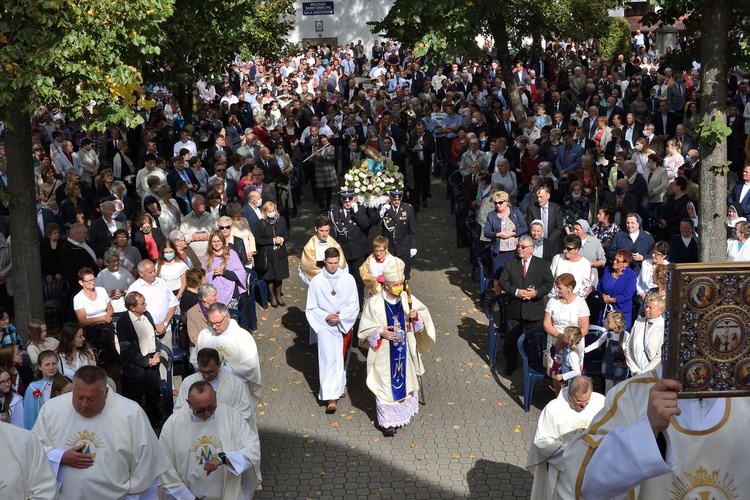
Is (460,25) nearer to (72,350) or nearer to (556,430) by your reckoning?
(72,350)

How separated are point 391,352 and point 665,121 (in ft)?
40.8

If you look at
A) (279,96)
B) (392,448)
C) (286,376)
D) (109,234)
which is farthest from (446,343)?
(279,96)

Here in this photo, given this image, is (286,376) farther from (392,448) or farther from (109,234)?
(109,234)

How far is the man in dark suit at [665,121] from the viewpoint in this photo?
67.1 ft

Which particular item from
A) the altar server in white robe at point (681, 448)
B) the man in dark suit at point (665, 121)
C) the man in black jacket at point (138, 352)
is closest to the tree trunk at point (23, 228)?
the man in black jacket at point (138, 352)

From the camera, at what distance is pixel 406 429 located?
1027 centimetres

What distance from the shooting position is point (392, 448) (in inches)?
388

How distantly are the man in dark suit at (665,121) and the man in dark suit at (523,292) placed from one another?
394 inches

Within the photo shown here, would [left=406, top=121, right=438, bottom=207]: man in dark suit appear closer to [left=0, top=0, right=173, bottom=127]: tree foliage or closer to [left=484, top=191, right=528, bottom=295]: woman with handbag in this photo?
[left=484, top=191, right=528, bottom=295]: woman with handbag

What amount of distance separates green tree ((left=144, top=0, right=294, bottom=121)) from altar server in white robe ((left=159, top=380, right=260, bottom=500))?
5764 mm

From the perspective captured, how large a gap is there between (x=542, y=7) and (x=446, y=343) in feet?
35.5

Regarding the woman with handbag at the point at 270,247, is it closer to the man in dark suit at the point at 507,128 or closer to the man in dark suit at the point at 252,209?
the man in dark suit at the point at 252,209

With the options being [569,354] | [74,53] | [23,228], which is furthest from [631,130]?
[74,53]

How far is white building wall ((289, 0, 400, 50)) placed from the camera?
37625mm
